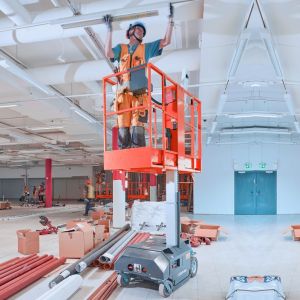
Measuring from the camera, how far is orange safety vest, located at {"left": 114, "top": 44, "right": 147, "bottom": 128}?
534 centimetres

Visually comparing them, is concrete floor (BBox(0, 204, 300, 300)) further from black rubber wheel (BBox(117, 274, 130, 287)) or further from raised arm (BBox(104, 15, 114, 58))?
raised arm (BBox(104, 15, 114, 58))

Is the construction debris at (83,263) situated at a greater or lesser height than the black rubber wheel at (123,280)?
greater

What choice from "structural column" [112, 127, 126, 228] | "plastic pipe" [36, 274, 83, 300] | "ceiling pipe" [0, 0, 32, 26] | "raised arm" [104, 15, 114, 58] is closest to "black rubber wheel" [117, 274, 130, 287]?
"plastic pipe" [36, 274, 83, 300]

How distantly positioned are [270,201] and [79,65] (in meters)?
16.2

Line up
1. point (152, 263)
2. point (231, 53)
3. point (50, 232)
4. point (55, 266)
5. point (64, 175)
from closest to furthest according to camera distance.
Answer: point (152, 263) < point (231, 53) < point (55, 266) < point (50, 232) < point (64, 175)

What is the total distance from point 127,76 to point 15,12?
2.38 meters

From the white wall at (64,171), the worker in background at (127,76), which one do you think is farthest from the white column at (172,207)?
the white wall at (64,171)

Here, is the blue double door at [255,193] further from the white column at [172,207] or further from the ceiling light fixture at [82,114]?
the white column at [172,207]

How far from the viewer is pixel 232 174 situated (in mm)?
20781

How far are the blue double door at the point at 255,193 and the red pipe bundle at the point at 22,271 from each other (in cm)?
1485

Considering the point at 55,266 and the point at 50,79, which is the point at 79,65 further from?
the point at 55,266

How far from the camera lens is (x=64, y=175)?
39938 millimetres

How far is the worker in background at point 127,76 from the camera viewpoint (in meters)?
5.32

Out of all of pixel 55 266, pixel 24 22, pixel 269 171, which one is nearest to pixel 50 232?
pixel 55 266
